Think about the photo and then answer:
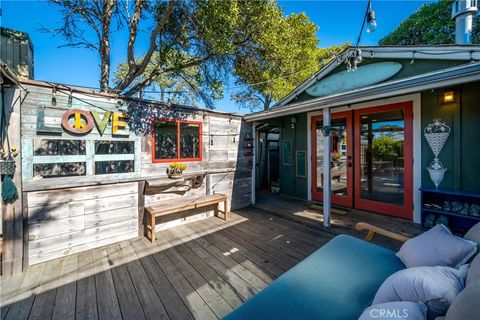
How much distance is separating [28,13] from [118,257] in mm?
4756

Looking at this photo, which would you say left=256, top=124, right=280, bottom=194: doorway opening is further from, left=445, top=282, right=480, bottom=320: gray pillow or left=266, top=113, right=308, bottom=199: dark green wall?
left=445, top=282, right=480, bottom=320: gray pillow

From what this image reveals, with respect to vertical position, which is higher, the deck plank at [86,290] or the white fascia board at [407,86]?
the white fascia board at [407,86]

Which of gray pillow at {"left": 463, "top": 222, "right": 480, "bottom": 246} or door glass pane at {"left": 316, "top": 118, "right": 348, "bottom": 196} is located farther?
door glass pane at {"left": 316, "top": 118, "right": 348, "bottom": 196}

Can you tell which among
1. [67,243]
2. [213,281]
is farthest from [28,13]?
[213,281]

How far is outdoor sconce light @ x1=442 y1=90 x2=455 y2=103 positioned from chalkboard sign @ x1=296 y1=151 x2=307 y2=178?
8.78ft

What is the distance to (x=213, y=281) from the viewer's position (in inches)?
89.0

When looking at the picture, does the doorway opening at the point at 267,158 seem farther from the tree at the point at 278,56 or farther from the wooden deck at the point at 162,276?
the wooden deck at the point at 162,276

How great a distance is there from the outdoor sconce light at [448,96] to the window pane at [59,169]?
5.67m

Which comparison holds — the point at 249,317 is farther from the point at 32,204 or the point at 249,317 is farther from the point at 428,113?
the point at 428,113

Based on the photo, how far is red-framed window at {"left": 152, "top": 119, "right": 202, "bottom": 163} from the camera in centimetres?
363

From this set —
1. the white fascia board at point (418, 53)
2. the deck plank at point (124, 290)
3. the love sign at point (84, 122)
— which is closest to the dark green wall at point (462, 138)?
the white fascia board at point (418, 53)

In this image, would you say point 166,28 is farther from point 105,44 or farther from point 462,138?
point 462,138

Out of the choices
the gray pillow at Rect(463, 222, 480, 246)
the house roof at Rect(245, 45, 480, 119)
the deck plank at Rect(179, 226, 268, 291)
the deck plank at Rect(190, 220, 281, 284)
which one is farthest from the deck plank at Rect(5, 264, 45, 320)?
the house roof at Rect(245, 45, 480, 119)

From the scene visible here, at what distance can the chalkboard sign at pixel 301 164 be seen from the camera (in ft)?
17.5
